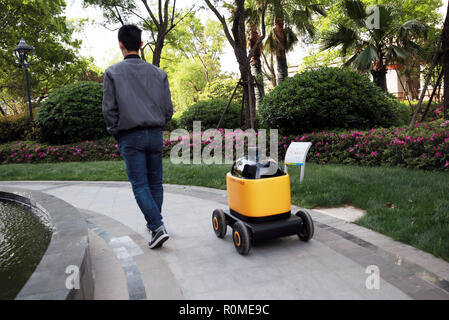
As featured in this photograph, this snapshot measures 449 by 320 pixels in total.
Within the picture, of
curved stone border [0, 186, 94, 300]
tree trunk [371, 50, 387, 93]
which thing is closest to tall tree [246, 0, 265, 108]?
tree trunk [371, 50, 387, 93]

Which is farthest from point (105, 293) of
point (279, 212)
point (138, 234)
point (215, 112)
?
point (215, 112)

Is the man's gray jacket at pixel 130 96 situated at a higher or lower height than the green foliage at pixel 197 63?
lower

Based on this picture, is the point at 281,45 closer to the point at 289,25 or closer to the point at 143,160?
the point at 289,25

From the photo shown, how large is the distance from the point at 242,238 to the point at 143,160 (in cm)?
114

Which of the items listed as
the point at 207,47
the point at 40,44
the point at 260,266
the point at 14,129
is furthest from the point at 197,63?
the point at 260,266

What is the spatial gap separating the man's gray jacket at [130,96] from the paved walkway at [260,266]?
1154mm

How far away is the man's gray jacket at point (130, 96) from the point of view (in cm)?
290

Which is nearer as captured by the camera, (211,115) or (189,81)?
(211,115)

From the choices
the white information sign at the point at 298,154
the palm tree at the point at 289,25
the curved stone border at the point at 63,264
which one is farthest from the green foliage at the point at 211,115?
the curved stone border at the point at 63,264

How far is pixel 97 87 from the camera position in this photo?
39.7 feet

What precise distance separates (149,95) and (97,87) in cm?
1012

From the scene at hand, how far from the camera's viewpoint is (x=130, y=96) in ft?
9.57

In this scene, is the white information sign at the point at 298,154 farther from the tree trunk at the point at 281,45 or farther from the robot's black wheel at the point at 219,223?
the tree trunk at the point at 281,45
